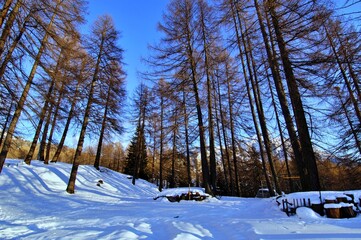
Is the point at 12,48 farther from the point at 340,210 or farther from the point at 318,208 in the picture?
the point at 340,210

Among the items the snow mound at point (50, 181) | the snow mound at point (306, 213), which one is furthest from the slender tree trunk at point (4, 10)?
the snow mound at point (306, 213)

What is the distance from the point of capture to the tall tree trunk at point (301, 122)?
6.27m

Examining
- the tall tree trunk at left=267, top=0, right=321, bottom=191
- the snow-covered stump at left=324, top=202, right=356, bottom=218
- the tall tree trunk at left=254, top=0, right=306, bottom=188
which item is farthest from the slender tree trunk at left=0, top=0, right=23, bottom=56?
the snow-covered stump at left=324, top=202, right=356, bottom=218

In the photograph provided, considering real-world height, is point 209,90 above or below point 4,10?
above

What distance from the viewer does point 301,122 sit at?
6719 mm

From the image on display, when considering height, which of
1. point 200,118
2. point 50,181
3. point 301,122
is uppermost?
point 200,118

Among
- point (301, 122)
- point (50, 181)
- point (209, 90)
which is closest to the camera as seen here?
point (301, 122)

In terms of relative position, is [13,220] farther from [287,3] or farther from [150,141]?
[150,141]

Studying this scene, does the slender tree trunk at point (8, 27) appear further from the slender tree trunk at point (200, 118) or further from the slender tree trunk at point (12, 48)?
the slender tree trunk at point (200, 118)

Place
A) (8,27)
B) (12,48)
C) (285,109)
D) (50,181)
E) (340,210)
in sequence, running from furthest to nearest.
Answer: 1. (50,181)
2. (285,109)
3. (12,48)
4. (8,27)
5. (340,210)

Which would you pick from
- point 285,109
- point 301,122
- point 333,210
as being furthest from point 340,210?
point 285,109

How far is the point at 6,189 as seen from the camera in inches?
369

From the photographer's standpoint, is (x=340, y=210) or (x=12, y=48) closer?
(x=340, y=210)

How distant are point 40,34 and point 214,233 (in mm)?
7231
